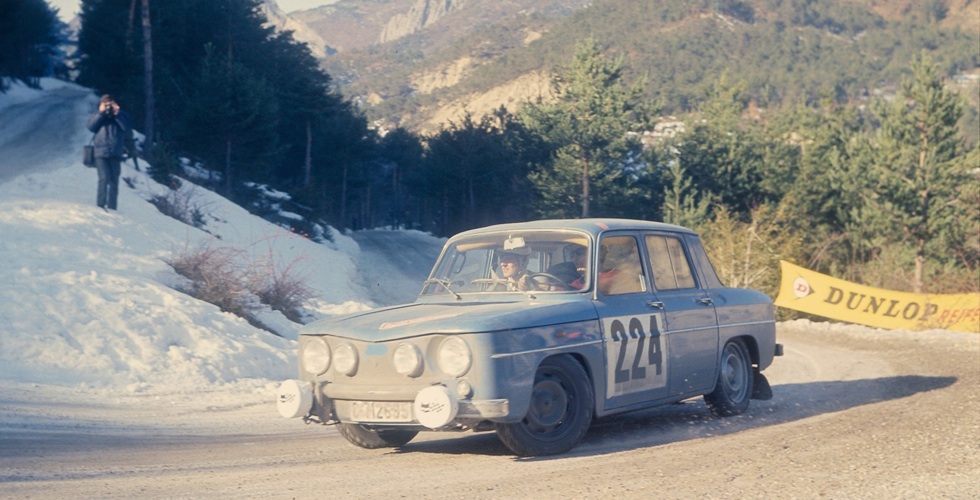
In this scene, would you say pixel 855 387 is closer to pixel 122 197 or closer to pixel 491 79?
pixel 122 197

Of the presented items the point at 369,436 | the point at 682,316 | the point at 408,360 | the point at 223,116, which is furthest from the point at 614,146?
the point at 408,360

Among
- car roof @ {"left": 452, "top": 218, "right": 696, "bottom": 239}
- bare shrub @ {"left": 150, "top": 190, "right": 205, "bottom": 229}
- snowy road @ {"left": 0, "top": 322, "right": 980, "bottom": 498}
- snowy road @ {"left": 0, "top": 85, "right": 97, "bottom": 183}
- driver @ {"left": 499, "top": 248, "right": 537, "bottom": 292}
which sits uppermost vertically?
snowy road @ {"left": 0, "top": 85, "right": 97, "bottom": 183}

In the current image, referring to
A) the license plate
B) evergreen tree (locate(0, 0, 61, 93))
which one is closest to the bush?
the license plate

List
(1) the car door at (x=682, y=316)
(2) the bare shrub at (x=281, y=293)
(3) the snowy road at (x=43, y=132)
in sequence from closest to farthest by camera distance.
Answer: (1) the car door at (x=682, y=316), (2) the bare shrub at (x=281, y=293), (3) the snowy road at (x=43, y=132)

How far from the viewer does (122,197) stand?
67.1 feet

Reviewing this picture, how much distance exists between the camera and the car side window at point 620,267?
7820mm

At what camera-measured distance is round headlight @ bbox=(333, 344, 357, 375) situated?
6.89 meters

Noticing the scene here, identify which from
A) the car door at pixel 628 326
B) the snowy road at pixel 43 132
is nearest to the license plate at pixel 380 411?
the car door at pixel 628 326

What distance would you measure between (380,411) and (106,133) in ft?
41.1

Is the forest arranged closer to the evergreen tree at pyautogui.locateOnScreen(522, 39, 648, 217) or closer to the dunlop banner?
the evergreen tree at pyautogui.locateOnScreen(522, 39, 648, 217)

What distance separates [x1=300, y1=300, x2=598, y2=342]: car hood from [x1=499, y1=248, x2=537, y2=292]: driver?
309 millimetres

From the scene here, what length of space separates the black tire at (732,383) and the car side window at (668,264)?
0.81m

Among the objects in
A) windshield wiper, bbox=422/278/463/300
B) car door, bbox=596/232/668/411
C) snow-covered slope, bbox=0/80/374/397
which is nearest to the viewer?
car door, bbox=596/232/668/411

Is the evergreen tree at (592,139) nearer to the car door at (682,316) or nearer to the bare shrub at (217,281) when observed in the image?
the bare shrub at (217,281)
